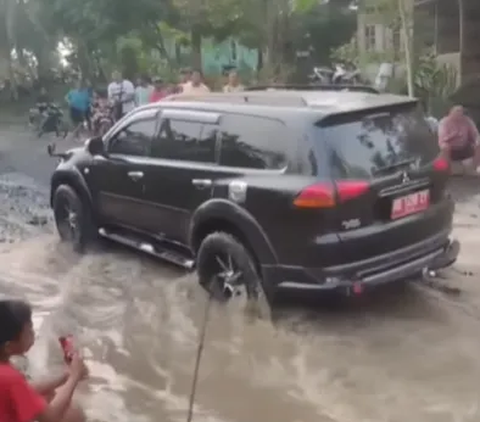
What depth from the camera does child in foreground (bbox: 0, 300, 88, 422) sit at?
Result: 3221mm

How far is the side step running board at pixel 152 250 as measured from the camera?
7.41 m

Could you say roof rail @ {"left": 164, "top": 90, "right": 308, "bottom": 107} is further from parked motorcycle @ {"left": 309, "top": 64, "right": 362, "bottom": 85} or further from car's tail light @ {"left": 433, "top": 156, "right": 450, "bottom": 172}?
parked motorcycle @ {"left": 309, "top": 64, "right": 362, "bottom": 85}

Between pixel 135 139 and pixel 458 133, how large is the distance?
5.50 metres

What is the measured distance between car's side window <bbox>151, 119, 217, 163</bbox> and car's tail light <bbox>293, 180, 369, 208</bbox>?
113cm

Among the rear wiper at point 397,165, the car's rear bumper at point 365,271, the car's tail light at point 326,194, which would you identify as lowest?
the car's rear bumper at point 365,271

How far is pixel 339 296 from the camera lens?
6125 mm

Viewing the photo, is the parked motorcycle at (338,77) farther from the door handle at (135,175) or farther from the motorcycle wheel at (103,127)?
the door handle at (135,175)

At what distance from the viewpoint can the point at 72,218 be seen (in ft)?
29.6

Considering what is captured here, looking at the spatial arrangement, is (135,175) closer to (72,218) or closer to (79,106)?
(72,218)

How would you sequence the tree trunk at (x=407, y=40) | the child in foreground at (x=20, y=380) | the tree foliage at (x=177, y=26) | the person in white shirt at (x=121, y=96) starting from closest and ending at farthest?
the child in foreground at (x=20, y=380)
the tree trunk at (x=407, y=40)
the person in white shirt at (x=121, y=96)
the tree foliage at (x=177, y=26)

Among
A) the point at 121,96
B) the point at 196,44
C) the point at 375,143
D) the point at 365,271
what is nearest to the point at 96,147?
the point at 375,143

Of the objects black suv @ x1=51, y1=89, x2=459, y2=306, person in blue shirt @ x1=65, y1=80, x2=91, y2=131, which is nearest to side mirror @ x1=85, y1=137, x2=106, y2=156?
black suv @ x1=51, y1=89, x2=459, y2=306

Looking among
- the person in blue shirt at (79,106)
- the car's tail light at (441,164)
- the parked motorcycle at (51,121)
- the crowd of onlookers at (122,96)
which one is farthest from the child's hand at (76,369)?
the parked motorcycle at (51,121)

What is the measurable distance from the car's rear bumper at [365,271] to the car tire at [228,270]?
0.17 meters
